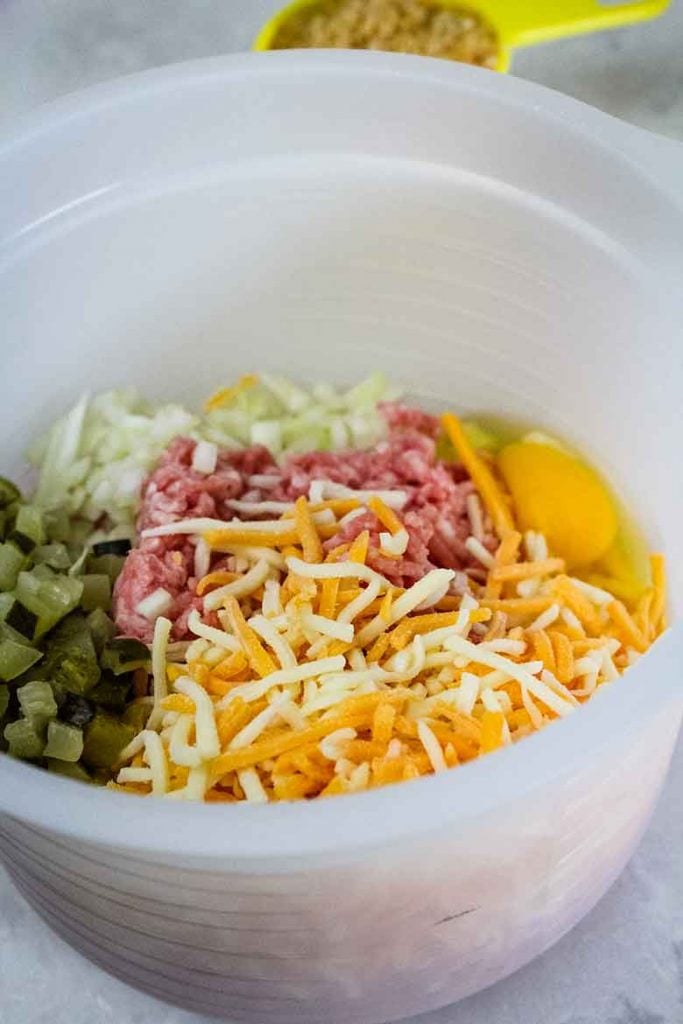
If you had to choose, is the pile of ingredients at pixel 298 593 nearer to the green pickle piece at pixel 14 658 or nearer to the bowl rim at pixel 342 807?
the green pickle piece at pixel 14 658

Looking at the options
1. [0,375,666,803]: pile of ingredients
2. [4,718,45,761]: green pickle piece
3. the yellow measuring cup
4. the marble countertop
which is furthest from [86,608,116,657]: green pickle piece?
the yellow measuring cup

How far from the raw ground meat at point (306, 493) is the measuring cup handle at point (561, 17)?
0.47 m

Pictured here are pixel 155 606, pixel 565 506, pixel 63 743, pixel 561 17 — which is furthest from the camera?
pixel 561 17

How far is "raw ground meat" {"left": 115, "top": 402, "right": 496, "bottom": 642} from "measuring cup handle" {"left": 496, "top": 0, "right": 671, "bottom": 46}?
18.6 inches

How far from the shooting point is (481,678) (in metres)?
0.93

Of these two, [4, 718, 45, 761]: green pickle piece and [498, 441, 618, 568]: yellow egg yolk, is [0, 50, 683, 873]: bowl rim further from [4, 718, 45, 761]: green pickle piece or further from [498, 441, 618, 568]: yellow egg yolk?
[498, 441, 618, 568]: yellow egg yolk

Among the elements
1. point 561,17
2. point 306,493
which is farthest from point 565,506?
point 561,17

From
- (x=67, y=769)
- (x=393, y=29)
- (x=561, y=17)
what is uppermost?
(x=561, y=17)

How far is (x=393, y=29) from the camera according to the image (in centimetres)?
147

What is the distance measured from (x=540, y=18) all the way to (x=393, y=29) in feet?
0.54

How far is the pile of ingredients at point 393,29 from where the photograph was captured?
1442 mm

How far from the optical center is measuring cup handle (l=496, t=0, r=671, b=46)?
1407 mm

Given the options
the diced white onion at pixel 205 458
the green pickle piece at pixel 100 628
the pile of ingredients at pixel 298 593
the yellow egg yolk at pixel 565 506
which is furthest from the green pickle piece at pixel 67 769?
the yellow egg yolk at pixel 565 506

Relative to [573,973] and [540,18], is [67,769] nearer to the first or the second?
[573,973]
